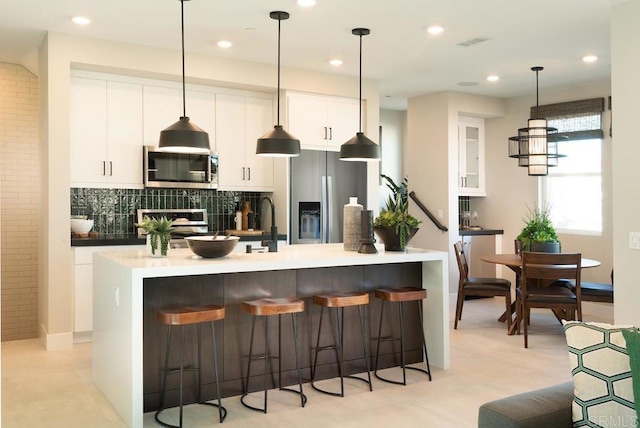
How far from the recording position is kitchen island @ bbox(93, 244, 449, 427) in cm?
342

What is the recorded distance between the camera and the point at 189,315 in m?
3.40

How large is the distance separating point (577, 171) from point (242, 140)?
4192 mm

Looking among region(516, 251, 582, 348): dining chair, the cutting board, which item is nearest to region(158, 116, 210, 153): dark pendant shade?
the cutting board

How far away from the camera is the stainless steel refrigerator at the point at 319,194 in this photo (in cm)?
648

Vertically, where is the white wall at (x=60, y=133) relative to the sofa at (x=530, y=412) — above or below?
above

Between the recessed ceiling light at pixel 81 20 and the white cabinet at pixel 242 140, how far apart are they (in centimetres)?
171

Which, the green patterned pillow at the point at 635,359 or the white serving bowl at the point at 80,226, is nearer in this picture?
the green patterned pillow at the point at 635,359

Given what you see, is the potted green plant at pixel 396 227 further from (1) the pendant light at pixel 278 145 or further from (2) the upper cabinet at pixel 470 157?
(2) the upper cabinet at pixel 470 157

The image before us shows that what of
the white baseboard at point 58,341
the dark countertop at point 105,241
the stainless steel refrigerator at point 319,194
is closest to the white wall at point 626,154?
the stainless steel refrigerator at point 319,194

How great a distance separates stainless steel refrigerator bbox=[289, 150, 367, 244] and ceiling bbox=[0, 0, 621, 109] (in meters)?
0.94

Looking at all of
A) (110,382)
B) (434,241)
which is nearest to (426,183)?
(434,241)

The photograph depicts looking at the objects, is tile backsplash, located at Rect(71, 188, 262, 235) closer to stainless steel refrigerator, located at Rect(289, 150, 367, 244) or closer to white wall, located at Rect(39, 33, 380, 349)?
white wall, located at Rect(39, 33, 380, 349)

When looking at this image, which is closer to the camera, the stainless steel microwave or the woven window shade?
the stainless steel microwave

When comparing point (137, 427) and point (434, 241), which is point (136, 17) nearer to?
point (137, 427)
